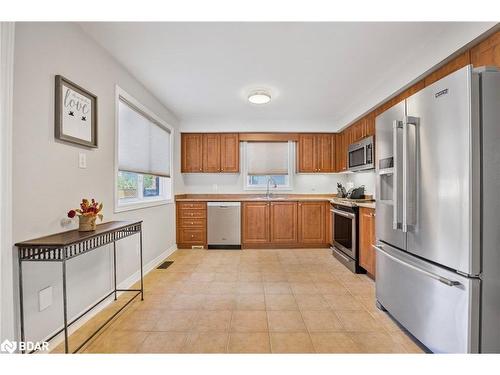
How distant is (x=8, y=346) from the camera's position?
4.83 feet

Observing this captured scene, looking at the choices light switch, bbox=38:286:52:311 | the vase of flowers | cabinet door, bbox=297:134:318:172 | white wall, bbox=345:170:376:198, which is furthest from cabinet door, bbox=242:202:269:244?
light switch, bbox=38:286:52:311

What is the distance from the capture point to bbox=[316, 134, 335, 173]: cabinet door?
Result: 5164mm

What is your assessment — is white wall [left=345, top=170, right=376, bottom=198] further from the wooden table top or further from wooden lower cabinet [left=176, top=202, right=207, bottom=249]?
the wooden table top

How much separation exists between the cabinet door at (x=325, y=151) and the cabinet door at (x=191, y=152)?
7.72 ft

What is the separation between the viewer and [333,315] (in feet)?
7.49

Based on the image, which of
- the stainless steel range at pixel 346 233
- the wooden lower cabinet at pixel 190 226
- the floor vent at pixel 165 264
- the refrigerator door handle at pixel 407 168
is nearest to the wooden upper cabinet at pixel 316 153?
the stainless steel range at pixel 346 233

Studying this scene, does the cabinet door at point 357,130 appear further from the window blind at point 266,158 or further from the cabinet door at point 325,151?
the window blind at point 266,158

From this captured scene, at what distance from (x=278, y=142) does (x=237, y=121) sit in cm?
94

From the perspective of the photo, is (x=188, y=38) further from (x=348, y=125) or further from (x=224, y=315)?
(x=348, y=125)

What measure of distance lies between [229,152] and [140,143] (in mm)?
2024

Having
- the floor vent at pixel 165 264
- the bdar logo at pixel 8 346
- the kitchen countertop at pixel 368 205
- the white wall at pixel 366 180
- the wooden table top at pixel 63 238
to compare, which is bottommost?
the floor vent at pixel 165 264

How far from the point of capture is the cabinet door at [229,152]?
5.10m

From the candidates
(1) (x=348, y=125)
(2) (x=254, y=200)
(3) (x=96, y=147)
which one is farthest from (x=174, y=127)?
(1) (x=348, y=125)

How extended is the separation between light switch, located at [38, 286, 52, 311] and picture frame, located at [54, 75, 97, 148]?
106 centimetres
